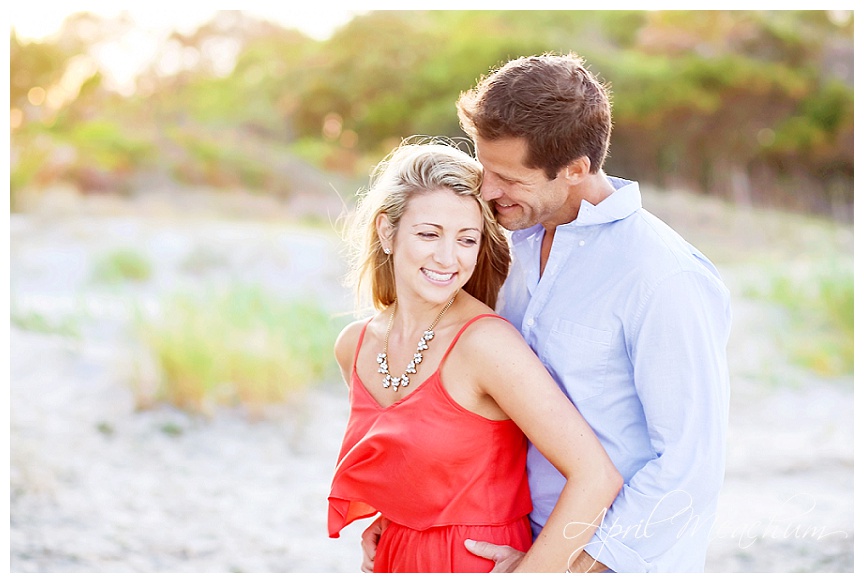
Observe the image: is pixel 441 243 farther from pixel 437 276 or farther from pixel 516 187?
pixel 516 187

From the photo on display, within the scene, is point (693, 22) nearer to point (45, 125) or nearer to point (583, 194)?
point (45, 125)

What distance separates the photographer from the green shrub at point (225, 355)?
18.9ft

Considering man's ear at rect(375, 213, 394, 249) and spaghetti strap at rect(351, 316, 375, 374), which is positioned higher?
man's ear at rect(375, 213, 394, 249)

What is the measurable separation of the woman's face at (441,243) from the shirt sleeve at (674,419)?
0.38m

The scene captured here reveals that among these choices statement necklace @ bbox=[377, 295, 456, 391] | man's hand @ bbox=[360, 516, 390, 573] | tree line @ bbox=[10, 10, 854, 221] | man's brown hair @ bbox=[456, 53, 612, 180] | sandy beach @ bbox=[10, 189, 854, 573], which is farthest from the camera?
tree line @ bbox=[10, 10, 854, 221]

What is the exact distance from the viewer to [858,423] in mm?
4543

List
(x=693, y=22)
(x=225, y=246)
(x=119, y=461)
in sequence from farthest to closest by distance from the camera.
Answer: (x=693, y=22) → (x=225, y=246) → (x=119, y=461)

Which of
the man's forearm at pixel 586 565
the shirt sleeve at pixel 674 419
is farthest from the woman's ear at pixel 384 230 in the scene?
the man's forearm at pixel 586 565

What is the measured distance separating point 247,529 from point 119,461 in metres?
1.06

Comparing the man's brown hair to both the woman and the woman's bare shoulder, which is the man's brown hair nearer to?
the woman

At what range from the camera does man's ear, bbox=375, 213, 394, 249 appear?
197 cm

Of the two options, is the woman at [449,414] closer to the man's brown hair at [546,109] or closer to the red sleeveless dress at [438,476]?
the red sleeveless dress at [438,476]

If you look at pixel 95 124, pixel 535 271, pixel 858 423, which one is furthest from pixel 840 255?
pixel 535 271

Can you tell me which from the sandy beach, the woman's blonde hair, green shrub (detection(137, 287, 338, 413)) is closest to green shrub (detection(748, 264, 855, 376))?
the sandy beach
